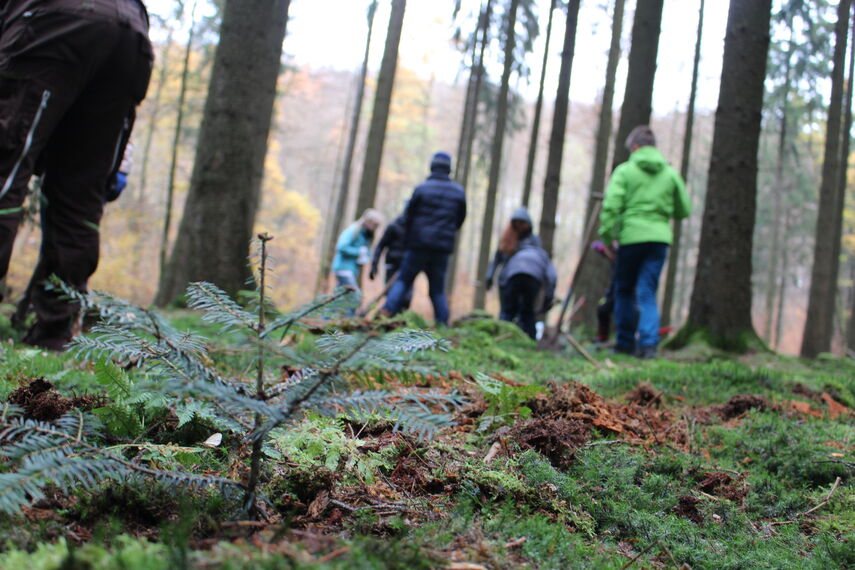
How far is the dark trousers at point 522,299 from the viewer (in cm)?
827

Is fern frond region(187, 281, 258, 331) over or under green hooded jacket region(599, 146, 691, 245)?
under

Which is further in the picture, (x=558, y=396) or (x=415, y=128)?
(x=415, y=128)

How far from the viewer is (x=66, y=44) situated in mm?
2742

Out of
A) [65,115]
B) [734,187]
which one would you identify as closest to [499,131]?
[734,187]

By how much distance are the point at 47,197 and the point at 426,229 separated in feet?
16.2

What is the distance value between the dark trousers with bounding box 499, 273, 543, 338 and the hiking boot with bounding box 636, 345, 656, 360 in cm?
221

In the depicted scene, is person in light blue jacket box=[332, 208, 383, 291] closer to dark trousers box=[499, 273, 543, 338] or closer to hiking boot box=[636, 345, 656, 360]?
dark trousers box=[499, 273, 543, 338]

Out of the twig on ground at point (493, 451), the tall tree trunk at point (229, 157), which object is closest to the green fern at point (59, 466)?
the twig on ground at point (493, 451)

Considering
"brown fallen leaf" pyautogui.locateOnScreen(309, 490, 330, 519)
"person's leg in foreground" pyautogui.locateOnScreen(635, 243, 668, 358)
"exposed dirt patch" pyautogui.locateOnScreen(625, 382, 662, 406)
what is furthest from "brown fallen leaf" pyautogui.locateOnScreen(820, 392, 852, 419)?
"brown fallen leaf" pyautogui.locateOnScreen(309, 490, 330, 519)

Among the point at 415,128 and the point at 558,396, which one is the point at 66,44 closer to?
the point at 558,396

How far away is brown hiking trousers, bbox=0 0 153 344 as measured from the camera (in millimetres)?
2631

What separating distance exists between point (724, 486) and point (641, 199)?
15.3 ft

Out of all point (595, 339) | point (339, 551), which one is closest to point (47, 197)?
point (339, 551)

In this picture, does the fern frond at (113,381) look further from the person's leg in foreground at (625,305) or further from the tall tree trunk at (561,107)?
the tall tree trunk at (561,107)
